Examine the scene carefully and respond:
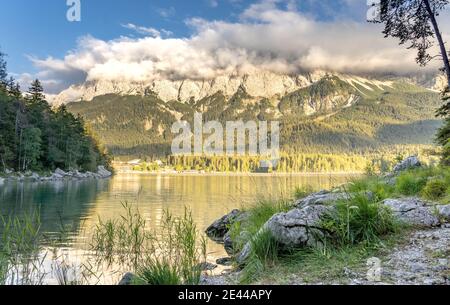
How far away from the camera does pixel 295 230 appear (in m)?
7.29

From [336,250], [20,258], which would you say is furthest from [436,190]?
[20,258]

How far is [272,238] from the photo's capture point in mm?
7258

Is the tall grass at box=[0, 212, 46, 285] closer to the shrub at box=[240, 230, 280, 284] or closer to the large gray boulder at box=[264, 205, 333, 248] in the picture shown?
the shrub at box=[240, 230, 280, 284]

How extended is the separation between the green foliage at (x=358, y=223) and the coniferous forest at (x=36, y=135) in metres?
50.5

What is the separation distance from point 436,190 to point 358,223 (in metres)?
6.50

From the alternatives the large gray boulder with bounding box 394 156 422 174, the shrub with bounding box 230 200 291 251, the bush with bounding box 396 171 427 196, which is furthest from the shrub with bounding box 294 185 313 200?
A: the shrub with bounding box 230 200 291 251

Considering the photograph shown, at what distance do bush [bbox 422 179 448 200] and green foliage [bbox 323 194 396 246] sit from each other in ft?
18.1

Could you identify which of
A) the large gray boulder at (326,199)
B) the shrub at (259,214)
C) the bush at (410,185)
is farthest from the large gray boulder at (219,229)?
the bush at (410,185)

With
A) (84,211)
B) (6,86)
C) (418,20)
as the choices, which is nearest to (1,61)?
(6,86)

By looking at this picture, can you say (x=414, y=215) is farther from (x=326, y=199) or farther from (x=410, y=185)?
(x=410, y=185)

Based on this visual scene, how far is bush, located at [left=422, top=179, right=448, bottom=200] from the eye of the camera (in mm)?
12289

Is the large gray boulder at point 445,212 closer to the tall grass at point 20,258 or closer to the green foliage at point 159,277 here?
the green foliage at point 159,277
